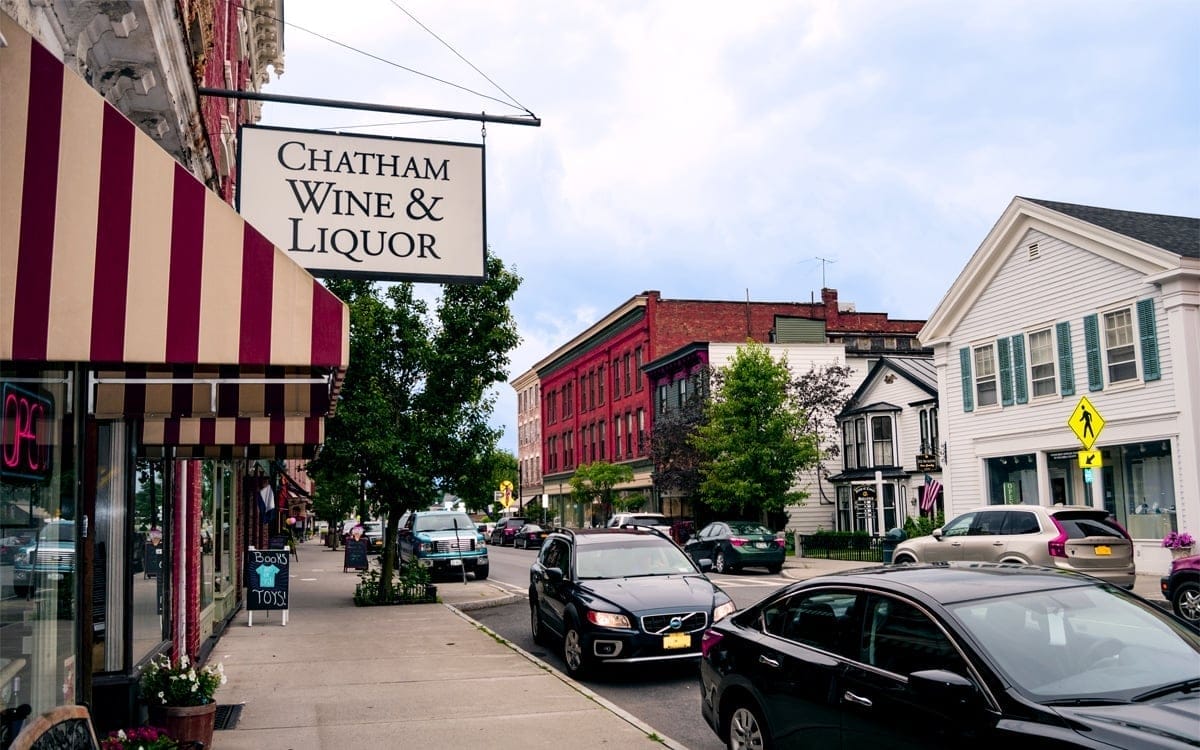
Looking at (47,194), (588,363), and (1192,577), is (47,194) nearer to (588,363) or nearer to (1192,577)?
(1192,577)

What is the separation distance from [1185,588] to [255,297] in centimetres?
1483

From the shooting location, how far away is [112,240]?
4285 millimetres

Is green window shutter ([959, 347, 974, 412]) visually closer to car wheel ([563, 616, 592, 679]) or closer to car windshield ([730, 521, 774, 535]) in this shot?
car windshield ([730, 521, 774, 535])

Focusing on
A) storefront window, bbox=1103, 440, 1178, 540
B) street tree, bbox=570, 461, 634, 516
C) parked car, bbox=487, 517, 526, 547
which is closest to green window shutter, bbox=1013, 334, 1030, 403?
storefront window, bbox=1103, 440, 1178, 540

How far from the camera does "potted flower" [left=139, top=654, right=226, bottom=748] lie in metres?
7.57

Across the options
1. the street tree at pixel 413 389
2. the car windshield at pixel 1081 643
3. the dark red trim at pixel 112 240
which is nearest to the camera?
the dark red trim at pixel 112 240

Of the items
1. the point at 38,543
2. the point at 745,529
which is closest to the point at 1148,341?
the point at 745,529

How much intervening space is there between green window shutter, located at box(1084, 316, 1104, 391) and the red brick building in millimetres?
24236

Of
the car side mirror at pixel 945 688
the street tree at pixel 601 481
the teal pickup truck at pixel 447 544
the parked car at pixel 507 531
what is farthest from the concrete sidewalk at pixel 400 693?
the parked car at pixel 507 531

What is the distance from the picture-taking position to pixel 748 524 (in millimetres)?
29156

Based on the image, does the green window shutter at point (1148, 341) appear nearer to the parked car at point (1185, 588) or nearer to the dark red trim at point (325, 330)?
the parked car at point (1185, 588)

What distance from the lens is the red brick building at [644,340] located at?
53906 millimetres

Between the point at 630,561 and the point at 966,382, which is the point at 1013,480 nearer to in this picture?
the point at 966,382

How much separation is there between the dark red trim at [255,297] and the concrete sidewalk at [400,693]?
4.71m
